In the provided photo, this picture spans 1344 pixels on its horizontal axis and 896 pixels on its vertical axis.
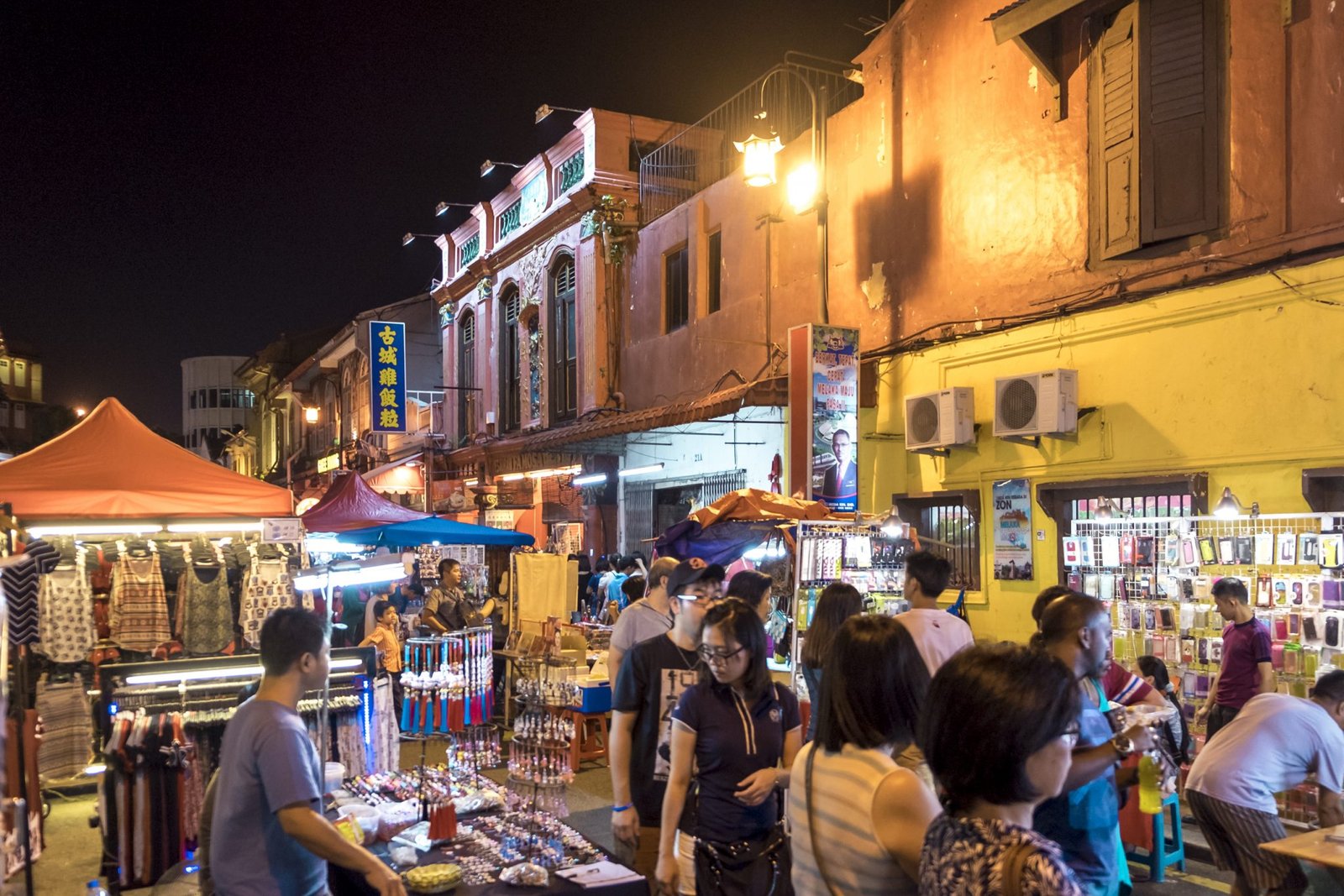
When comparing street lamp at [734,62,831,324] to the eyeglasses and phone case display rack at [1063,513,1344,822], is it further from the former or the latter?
the eyeglasses

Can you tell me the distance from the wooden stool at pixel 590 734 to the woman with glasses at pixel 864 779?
27.9 feet

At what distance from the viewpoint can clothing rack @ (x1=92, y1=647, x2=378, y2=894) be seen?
681 centimetres

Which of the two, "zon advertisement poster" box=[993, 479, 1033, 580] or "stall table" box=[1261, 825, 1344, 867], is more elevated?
"zon advertisement poster" box=[993, 479, 1033, 580]

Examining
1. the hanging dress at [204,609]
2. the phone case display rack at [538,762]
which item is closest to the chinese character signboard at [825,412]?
the phone case display rack at [538,762]

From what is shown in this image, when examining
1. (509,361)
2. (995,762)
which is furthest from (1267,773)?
(509,361)

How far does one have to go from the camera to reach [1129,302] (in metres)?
9.43

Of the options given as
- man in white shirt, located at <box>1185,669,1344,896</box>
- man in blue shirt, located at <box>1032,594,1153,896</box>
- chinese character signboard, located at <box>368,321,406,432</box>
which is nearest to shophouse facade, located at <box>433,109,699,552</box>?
chinese character signboard, located at <box>368,321,406,432</box>

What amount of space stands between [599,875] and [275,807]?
1635 millimetres

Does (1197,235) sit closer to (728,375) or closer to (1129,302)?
(1129,302)

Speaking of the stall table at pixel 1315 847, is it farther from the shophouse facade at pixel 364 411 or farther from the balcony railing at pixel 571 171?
the shophouse facade at pixel 364 411

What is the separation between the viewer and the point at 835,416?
11.6 meters

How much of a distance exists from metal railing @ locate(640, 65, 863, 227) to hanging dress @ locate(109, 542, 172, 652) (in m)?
9.05

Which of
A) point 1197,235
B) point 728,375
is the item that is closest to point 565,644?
point 728,375

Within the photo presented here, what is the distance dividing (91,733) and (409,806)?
5.59 meters
